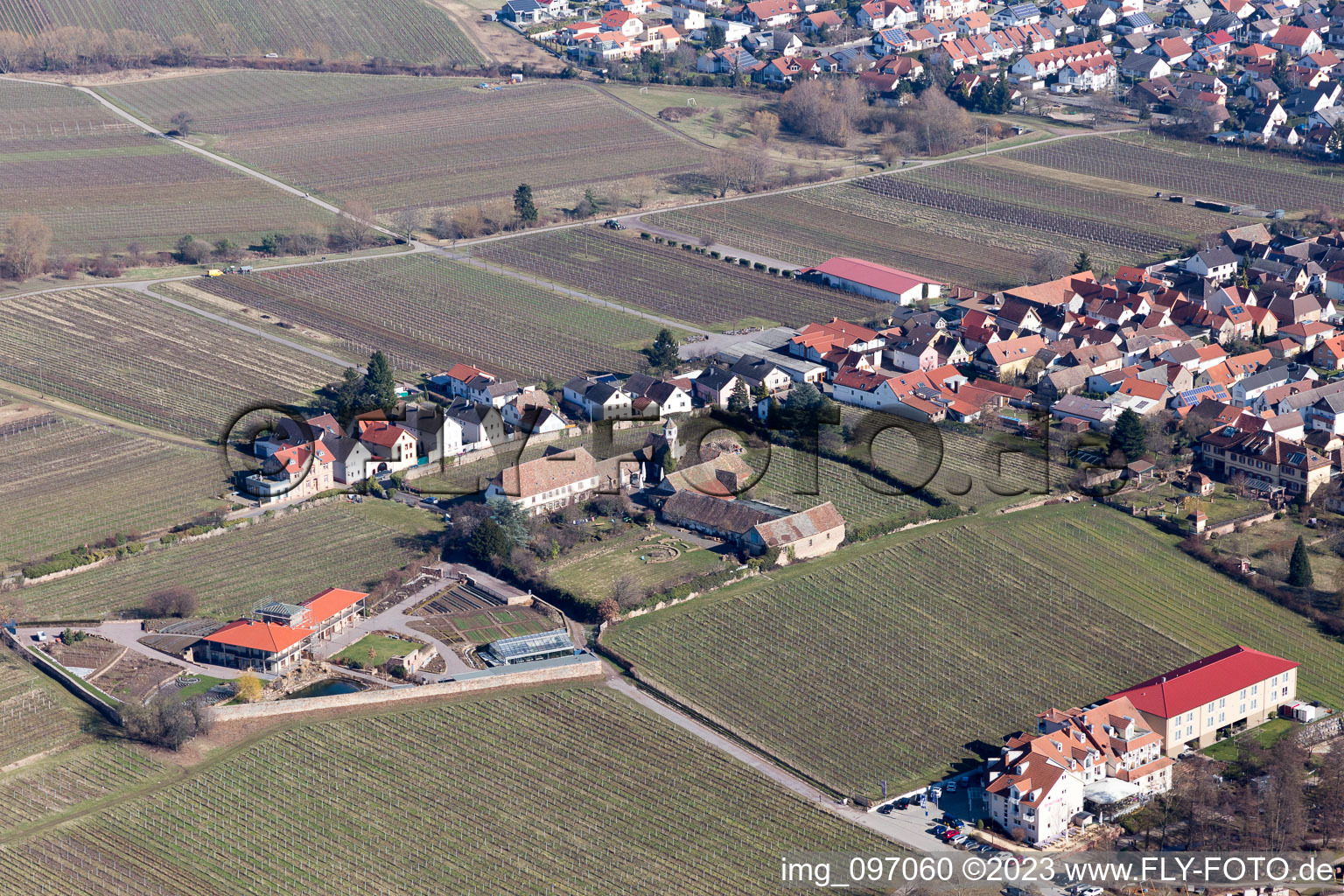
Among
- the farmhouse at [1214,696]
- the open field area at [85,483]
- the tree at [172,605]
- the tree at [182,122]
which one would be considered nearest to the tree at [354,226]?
the tree at [182,122]

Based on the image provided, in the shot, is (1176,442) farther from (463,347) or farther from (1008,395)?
(463,347)

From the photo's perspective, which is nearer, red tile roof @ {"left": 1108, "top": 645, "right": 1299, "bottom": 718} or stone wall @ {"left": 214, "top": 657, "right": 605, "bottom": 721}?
red tile roof @ {"left": 1108, "top": 645, "right": 1299, "bottom": 718}

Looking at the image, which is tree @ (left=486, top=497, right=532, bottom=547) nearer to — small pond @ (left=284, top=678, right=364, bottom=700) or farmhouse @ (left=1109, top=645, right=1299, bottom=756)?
small pond @ (left=284, top=678, right=364, bottom=700)

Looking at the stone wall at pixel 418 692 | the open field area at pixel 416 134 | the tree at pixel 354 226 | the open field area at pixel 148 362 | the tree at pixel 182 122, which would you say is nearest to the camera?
the stone wall at pixel 418 692

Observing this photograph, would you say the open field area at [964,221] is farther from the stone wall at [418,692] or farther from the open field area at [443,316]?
the stone wall at [418,692]

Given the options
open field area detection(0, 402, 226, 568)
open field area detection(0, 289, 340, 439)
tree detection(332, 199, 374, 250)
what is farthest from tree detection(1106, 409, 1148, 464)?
tree detection(332, 199, 374, 250)

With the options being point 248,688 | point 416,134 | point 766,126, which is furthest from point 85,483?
point 766,126
